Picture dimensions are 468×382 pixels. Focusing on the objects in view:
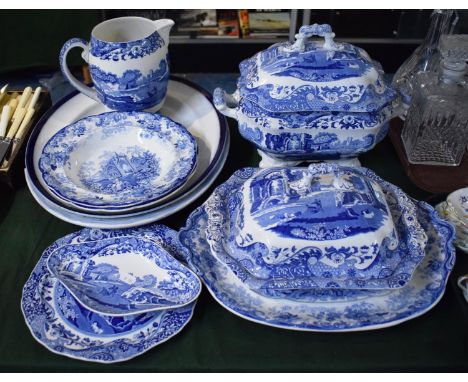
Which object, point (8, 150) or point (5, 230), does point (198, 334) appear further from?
point (8, 150)

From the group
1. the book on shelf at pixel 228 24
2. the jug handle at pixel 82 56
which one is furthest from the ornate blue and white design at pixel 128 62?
the book on shelf at pixel 228 24

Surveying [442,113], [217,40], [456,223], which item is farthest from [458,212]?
[217,40]

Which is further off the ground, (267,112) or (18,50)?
(267,112)

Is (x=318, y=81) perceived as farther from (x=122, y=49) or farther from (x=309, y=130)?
(x=122, y=49)

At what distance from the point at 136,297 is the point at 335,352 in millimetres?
246

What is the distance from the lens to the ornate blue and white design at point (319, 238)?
1.69 feet

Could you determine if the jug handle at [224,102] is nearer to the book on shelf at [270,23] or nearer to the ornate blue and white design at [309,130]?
the ornate blue and white design at [309,130]

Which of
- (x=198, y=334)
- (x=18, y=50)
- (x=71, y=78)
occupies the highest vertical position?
(x=71, y=78)

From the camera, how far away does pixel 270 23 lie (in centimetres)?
165

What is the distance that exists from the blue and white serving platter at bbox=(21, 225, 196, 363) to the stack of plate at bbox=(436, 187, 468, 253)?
353 millimetres

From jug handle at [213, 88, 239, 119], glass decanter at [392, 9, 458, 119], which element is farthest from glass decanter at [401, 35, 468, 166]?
jug handle at [213, 88, 239, 119]

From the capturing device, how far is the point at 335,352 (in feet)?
1.72

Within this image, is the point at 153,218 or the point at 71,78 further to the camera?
the point at 71,78

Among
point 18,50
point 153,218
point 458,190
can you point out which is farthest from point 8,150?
point 18,50
